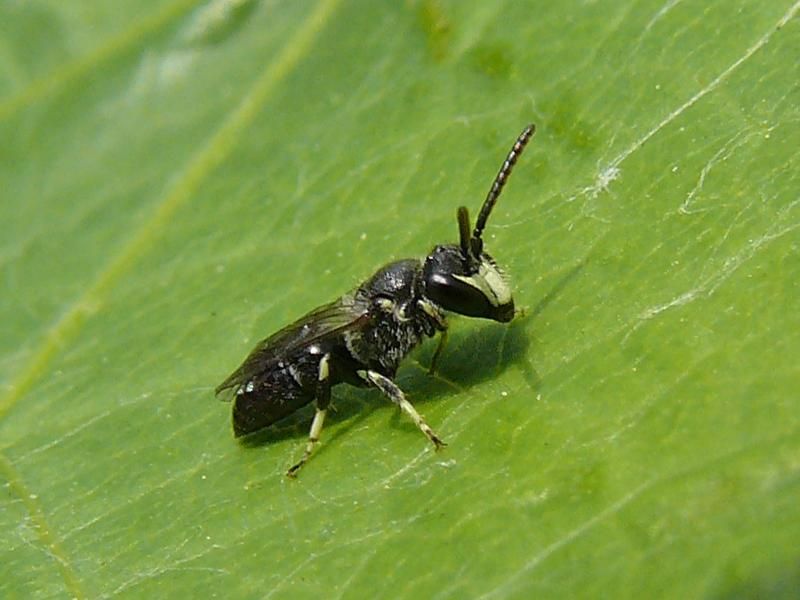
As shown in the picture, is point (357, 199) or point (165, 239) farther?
point (165, 239)

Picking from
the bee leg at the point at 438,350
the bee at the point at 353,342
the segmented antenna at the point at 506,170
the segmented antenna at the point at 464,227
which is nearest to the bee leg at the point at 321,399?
the bee at the point at 353,342

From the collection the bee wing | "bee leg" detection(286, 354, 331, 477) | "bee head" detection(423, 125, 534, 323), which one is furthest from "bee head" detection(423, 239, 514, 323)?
"bee leg" detection(286, 354, 331, 477)

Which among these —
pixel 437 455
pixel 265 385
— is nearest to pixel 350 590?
pixel 437 455

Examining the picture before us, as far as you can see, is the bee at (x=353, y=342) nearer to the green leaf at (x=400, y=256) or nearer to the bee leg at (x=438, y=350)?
the bee leg at (x=438, y=350)

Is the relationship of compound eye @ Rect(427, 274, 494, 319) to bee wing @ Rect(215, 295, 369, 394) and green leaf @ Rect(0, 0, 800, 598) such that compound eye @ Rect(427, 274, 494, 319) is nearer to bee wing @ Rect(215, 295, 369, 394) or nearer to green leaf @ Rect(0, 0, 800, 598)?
green leaf @ Rect(0, 0, 800, 598)

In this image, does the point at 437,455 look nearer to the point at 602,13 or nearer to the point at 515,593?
the point at 515,593

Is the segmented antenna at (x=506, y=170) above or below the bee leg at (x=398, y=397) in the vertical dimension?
above
